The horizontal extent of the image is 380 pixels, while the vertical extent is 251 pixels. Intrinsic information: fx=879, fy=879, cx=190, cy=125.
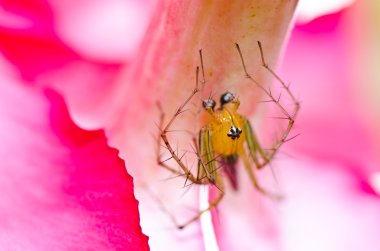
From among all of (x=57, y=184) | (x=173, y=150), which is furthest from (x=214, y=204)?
(x=57, y=184)

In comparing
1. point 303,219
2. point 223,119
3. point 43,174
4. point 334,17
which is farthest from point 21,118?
point 334,17

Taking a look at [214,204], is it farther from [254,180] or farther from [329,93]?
[329,93]

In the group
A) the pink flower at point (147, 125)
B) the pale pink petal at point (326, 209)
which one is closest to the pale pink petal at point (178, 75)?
the pink flower at point (147, 125)

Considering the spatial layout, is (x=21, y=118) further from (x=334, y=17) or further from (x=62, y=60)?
(x=334, y=17)

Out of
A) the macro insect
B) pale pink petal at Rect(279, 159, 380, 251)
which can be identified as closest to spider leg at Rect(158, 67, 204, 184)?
the macro insect

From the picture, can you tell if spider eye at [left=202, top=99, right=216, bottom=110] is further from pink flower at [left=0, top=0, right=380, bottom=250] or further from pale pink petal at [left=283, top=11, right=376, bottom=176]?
pale pink petal at [left=283, top=11, right=376, bottom=176]

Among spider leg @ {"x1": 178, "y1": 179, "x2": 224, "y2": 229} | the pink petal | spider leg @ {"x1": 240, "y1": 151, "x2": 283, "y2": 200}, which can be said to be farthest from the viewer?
spider leg @ {"x1": 240, "y1": 151, "x2": 283, "y2": 200}
